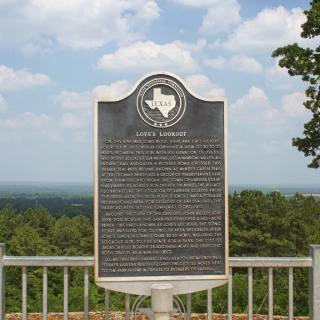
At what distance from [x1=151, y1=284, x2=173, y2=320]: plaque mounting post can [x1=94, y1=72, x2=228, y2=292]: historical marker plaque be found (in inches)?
6.9

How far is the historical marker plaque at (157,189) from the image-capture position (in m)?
4.62

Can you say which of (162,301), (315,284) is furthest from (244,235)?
(162,301)

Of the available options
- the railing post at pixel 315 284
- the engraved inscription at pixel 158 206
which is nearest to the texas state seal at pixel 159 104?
the engraved inscription at pixel 158 206

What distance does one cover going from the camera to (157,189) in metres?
4.66

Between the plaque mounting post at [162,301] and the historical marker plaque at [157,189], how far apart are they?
17 cm

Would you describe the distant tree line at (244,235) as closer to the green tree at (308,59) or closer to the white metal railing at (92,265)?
the green tree at (308,59)

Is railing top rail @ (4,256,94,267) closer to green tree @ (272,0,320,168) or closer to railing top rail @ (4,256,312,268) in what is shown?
railing top rail @ (4,256,312,268)

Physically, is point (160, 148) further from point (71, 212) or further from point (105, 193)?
point (71, 212)

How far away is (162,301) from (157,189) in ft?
4.97

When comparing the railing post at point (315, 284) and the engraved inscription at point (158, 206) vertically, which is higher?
the engraved inscription at point (158, 206)

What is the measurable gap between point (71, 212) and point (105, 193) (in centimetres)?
3862

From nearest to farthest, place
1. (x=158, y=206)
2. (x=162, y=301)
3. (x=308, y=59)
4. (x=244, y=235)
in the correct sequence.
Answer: (x=162, y=301), (x=158, y=206), (x=308, y=59), (x=244, y=235)

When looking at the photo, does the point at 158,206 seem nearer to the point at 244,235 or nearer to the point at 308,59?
the point at 308,59

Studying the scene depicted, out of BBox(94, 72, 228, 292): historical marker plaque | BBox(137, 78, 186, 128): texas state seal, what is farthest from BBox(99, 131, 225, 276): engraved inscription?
BBox(137, 78, 186, 128): texas state seal
